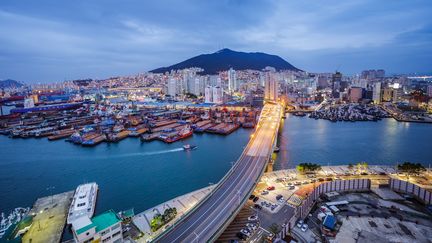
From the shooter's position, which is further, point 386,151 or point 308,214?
point 386,151

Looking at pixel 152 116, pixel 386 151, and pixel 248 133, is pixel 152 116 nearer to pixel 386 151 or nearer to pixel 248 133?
pixel 248 133

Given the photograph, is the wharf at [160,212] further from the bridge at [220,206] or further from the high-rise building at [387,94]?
the high-rise building at [387,94]

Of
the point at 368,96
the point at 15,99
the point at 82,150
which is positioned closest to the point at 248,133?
the point at 82,150

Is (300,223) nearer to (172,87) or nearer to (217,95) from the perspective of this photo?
(217,95)

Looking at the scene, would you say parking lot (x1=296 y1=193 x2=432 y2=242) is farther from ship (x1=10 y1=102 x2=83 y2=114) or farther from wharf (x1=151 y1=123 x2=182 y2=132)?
ship (x1=10 y1=102 x2=83 y2=114)

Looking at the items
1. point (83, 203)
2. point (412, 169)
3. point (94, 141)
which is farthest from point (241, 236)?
point (94, 141)

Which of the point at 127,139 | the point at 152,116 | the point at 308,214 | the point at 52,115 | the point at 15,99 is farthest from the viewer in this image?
the point at 15,99

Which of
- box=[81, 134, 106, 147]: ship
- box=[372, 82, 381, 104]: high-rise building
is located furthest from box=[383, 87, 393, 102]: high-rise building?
box=[81, 134, 106, 147]: ship
